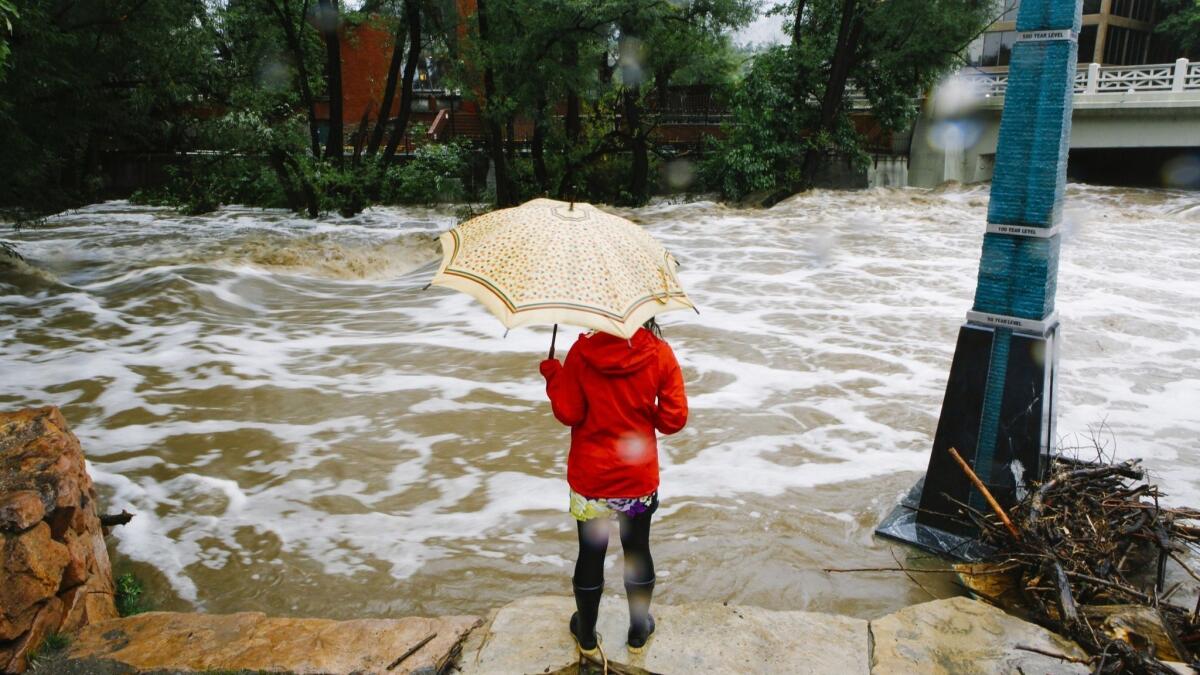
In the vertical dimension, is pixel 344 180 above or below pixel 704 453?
above

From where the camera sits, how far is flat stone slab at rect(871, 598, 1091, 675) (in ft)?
9.48

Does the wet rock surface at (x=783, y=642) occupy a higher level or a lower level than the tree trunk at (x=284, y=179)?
lower

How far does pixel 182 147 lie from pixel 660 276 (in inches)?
684

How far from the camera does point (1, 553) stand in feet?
9.70

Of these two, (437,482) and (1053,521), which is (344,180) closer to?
(437,482)

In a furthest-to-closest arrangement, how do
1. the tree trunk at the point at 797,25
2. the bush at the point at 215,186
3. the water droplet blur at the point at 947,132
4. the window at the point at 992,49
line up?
the window at the point at 992,49
the water droplet blur at the point at 947,132
the tree trunk at the point at 797,25
the bush at the point at 215,186

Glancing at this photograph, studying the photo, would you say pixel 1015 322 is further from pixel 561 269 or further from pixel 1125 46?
pixel 1125 46

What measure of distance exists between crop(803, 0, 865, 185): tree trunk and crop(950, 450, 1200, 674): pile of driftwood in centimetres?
1824

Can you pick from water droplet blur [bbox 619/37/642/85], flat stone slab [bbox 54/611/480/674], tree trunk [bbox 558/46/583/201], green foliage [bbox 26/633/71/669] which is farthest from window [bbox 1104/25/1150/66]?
green foliage [bbox 26/633/71/669]

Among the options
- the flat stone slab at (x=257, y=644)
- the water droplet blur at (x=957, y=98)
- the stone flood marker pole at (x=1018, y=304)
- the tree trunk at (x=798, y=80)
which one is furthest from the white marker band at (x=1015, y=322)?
the water droplet blur at (x=957, y=98)

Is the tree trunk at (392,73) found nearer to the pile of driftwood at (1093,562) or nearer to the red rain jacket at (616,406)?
the red rain jacket at (616,406)

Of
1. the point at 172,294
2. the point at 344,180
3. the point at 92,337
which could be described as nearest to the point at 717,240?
the point at 344,180

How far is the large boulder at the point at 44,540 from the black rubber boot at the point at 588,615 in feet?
6.45

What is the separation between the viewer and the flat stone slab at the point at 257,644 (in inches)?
114
